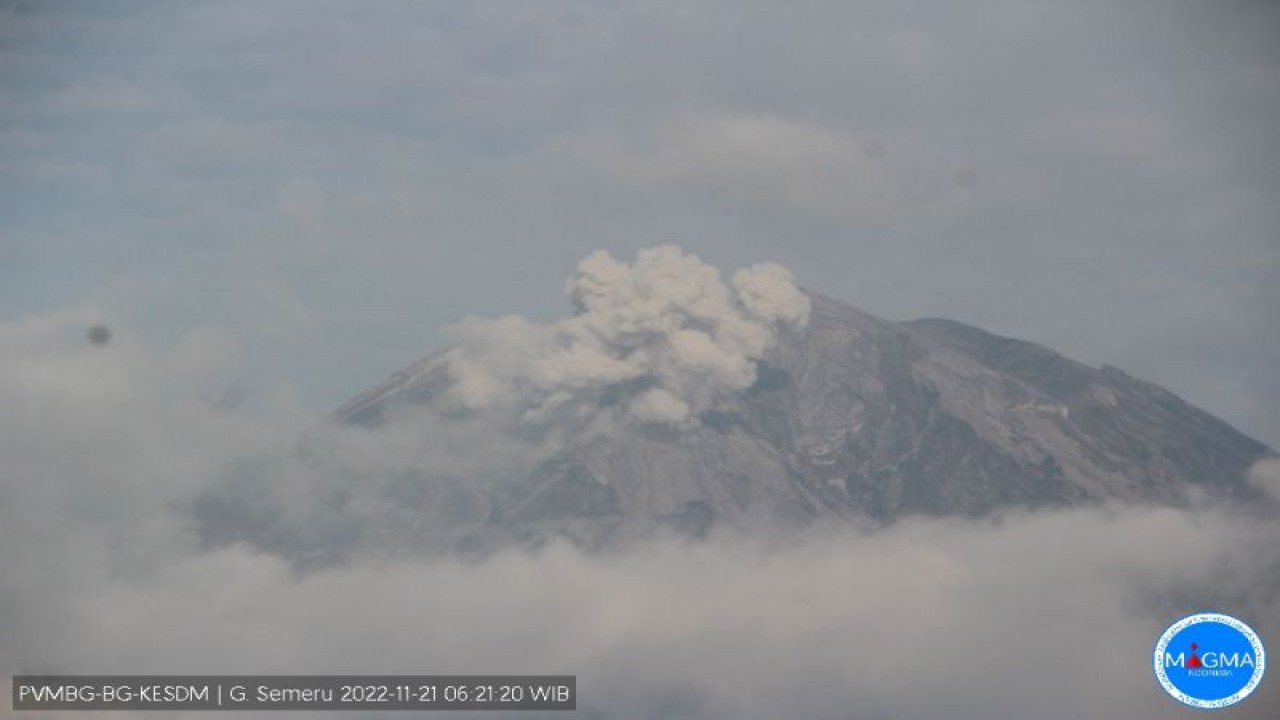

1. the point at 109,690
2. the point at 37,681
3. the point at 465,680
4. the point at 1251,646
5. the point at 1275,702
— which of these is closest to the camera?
the point at 1251,646

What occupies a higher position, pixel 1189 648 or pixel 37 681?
pixel 37 681

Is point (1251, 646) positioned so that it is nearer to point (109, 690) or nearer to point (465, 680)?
point (465, 680)

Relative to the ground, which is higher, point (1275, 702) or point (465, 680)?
point (465, 680)

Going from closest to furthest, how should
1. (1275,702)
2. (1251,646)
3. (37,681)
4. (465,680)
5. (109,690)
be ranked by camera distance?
(1251,646)
(1275,702)
(465,680)
(109,690)
(37,681)

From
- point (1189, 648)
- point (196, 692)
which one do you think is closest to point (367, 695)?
point (196, 692)

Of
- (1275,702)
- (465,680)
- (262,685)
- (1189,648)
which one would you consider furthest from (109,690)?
(1189,648)

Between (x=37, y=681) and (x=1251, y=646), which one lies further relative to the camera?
(x=37, y=681)

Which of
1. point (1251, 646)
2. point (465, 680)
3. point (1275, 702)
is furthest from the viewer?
point (465, 680)

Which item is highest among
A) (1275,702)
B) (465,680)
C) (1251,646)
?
(465,680)

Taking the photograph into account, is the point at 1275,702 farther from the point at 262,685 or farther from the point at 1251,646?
the point at 262,685
